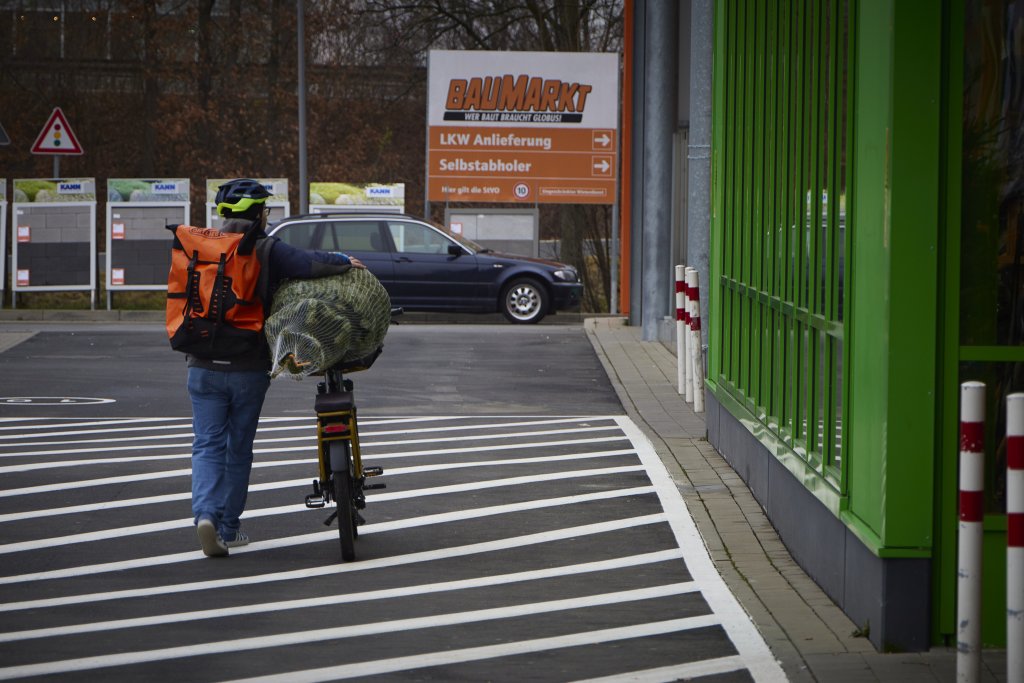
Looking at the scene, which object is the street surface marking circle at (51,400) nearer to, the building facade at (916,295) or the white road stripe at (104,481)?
the white road stripe at (104,481)

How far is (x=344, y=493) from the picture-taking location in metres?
7.68

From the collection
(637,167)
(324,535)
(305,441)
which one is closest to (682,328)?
(305,441)

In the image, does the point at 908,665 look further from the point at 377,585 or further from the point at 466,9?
the point at 466,9

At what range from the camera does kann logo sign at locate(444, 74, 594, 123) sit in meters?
29.1

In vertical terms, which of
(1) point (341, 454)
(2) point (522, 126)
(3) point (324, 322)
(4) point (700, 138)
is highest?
(2) point (522, 126)

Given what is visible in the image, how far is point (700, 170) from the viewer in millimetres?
17047

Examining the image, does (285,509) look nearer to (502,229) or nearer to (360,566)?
(360,566)

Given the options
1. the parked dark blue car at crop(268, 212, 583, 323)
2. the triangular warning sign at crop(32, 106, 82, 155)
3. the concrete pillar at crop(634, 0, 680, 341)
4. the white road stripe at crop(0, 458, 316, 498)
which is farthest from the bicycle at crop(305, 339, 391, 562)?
the triangular warning sign at crop(32, 106, 82, 155)

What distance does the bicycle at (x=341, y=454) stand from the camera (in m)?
7.69

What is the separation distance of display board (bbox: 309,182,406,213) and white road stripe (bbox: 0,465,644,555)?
59.7 ft

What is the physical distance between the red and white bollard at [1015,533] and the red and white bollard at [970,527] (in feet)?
0.50

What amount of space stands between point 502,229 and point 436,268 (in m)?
3.64

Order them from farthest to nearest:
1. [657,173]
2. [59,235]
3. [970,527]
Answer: [59,235], [657,173], [970,527]

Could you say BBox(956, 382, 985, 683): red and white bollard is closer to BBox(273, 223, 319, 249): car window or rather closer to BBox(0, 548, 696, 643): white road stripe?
BBox(0, 548, 696, 643): white road stripe
